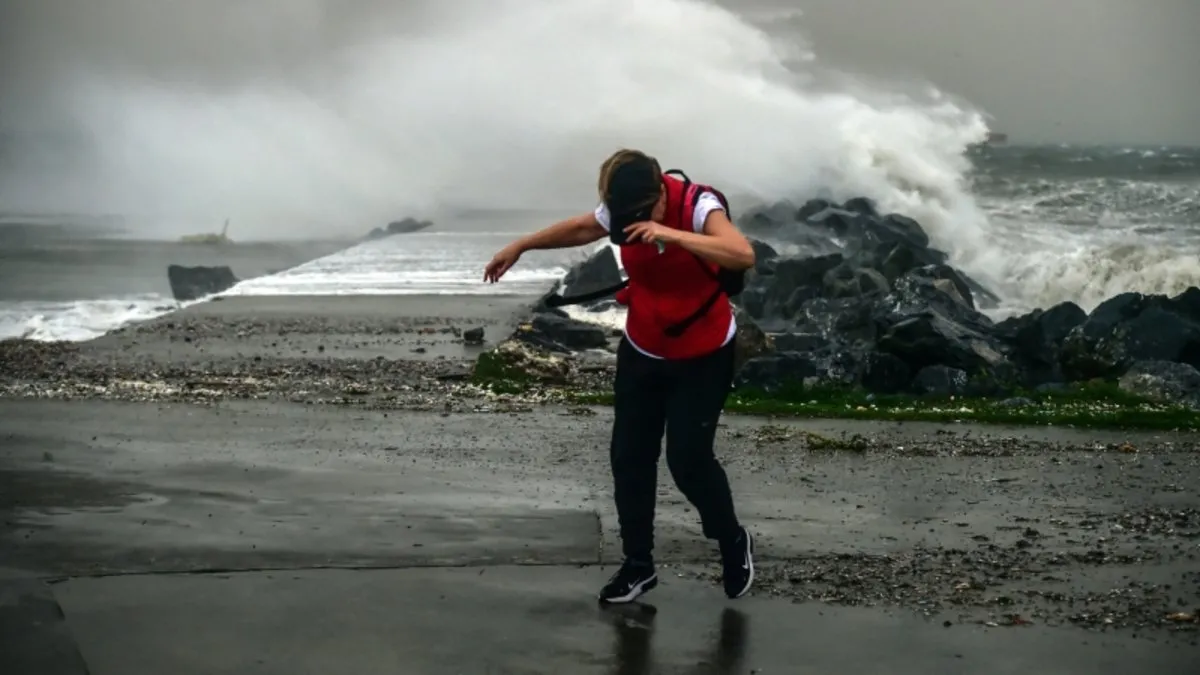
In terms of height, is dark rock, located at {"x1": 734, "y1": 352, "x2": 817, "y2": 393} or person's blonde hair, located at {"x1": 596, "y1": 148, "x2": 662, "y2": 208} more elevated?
person's blonde hair, located at {"x1": 596, "y1": 148, "x2": 662, "y2": 208}

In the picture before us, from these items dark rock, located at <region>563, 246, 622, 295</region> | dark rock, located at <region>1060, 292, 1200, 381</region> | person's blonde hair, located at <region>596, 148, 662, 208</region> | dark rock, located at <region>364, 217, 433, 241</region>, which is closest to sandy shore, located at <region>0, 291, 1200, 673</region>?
person's blonde hair, located at <region>596, 148, 662, 208</region>

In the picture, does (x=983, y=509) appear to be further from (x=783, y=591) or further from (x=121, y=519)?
(x=121, y=519)

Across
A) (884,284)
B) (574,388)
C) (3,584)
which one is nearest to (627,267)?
(3,584)

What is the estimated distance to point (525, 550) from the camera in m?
6.62

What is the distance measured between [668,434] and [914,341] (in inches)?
323

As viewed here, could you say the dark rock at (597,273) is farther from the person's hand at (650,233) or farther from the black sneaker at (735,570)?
the person's hand at (650,233)

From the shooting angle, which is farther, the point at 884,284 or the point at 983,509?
the point at 884,284

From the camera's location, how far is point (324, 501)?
24.9 ft

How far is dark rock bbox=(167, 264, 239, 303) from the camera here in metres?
26.2

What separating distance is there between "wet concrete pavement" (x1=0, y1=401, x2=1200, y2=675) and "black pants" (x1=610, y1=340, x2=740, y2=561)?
294mm

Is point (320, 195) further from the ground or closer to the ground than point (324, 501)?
further from the ground

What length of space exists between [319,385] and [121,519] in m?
5.93

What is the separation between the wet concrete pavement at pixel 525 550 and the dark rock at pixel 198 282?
16.2 metres

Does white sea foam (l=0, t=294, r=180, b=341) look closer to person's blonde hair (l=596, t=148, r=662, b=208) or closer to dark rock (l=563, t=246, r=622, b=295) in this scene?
dark rock (l=563, t=246, r=622, b=295)
